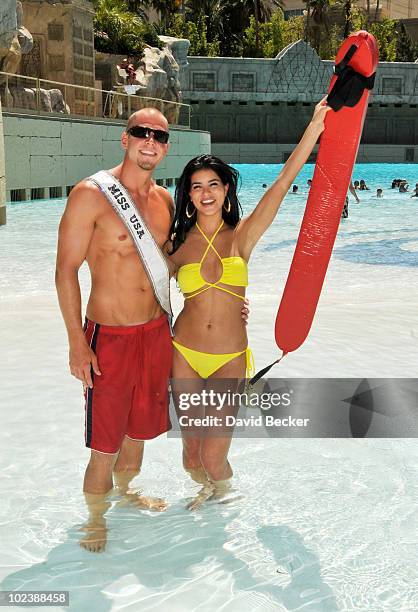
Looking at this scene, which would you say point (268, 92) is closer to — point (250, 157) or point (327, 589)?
point (250, 157)

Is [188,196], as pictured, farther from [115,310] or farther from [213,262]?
[115,310]

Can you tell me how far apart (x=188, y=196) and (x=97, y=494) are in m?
1.43

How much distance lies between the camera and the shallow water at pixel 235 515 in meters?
3.30

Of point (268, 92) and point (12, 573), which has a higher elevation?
point (268, 92)

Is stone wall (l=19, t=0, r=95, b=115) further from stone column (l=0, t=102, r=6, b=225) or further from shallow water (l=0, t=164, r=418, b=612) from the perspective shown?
shallow water (l=0, t=164, r=418, b=612)

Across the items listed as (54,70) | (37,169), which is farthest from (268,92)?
(37,169)

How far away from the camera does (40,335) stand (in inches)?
303

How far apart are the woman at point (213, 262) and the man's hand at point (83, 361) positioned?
1.42 ft

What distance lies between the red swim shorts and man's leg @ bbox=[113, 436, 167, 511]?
36cm

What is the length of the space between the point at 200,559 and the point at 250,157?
2194 inches

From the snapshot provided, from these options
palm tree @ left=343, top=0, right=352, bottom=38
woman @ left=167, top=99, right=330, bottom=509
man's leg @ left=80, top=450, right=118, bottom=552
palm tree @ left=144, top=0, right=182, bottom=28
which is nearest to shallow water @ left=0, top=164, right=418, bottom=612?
man's leg @ left=80, top=450, right=118, bottom=552

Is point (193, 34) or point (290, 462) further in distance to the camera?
point (193, 34)

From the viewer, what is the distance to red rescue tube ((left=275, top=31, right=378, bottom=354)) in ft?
11.2

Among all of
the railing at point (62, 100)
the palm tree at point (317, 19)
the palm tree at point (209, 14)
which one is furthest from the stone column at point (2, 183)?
the palm tree at point (317, 19)
